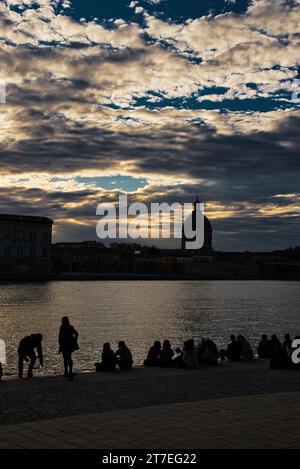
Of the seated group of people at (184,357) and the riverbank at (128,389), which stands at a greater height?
the seated group of people at (184,357)

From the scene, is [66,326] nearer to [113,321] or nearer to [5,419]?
[5,419]

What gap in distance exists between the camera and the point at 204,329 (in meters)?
39.9

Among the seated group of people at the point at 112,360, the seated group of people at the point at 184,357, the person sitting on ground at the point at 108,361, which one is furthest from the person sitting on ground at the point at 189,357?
the person sitting on ground at the point at 108,361

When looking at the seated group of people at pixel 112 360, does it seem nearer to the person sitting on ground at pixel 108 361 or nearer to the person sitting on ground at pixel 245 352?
the person sitting on ground at pixel 108 361

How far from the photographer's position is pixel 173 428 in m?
8.78

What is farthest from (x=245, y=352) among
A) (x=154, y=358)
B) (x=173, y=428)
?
(x=173, y=428)

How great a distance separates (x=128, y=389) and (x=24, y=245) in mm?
134492

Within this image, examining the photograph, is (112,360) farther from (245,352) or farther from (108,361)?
(245,352)

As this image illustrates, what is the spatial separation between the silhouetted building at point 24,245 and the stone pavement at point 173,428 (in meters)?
132

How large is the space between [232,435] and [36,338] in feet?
25.4

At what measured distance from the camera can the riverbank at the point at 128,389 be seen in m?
10.5

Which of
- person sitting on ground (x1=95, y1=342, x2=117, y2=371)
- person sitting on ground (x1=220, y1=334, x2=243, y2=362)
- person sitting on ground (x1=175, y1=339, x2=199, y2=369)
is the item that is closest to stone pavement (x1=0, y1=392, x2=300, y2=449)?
person sitting on ground (x1=95, y1=342, x2=117, y2=371)

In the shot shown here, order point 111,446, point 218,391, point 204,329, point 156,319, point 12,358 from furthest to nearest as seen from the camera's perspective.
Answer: point 156,319, point 204,329, point 12,358, point 218,391, point 111,446

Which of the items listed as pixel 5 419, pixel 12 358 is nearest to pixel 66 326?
pixel 5 419
